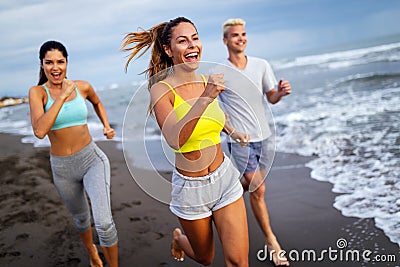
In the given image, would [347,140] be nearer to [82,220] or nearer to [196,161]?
[82,220]

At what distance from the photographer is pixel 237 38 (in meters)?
4.01

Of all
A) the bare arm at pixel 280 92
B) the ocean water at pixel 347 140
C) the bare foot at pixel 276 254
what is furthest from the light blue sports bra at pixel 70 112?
the bare foot at pixel 276 254

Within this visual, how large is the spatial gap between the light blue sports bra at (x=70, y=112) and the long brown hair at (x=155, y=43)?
0.83m

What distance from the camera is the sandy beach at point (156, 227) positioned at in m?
3.89

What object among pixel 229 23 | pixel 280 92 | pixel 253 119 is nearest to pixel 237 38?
pixel 229 23

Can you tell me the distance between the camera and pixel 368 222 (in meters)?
4.22

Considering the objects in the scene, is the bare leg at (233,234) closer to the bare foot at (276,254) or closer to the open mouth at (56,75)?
the bare foot at (276,254)

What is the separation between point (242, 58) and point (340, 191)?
2.23 metres

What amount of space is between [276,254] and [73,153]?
1995mm

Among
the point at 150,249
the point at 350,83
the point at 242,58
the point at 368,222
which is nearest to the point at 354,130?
the point at 368,222

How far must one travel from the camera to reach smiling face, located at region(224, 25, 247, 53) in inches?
157

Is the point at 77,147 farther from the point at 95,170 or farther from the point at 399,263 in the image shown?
the point at 399,263

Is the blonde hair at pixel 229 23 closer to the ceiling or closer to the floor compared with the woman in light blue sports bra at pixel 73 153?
closer to the ceiling

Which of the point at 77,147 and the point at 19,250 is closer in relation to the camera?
the point at 77,147
